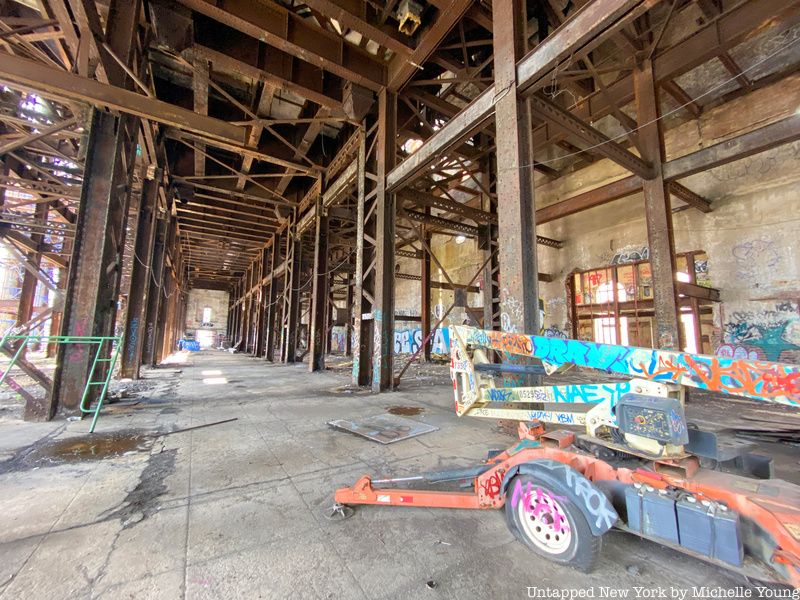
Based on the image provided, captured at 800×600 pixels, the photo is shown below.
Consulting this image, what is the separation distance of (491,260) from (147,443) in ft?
31.4

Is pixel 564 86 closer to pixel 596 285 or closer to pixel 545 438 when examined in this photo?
pixel 596 285

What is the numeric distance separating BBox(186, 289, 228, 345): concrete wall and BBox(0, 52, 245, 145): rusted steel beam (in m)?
36.8

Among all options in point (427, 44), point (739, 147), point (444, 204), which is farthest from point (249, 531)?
point (739, 147)

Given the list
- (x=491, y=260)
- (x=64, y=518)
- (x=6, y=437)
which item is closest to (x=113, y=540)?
(x=64, y=518)

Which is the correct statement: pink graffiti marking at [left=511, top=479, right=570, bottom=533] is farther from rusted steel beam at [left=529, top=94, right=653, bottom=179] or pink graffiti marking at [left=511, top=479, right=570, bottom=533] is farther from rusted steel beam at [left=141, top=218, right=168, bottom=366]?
rusted steel beam at [left=141, top=218, right=168, bottom=366]

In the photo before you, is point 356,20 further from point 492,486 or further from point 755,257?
point 755,257

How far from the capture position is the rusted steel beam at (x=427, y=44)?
6.25 meters

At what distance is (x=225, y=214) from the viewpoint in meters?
16.8

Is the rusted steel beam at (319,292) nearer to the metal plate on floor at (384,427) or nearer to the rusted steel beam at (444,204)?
the rusted steel beam at (444,204)

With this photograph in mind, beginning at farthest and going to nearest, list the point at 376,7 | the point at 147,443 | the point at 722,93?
the point at 722,93, the point at 376,7, the point at 147,443

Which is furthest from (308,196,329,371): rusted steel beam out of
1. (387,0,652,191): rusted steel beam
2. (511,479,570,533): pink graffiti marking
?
(511,479,570,533): pink graffiti marking

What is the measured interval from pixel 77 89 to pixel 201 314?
126 feet

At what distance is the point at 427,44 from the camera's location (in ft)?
22.6

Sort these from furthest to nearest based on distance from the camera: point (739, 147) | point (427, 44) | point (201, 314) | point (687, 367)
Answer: point (201, 314)
point (427, 44)
point (739, 147)
point (687, 367)
